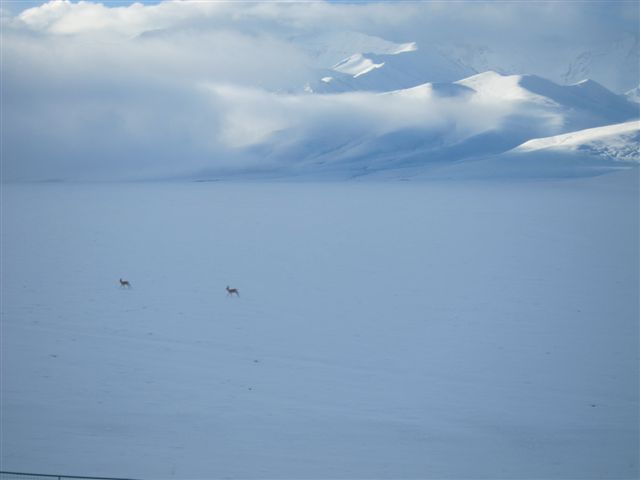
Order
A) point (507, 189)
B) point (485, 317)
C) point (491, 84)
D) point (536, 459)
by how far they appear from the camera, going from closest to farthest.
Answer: point (536, 459), point (485, 317), point (507, 189), point (491, 84)

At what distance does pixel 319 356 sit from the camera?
14.2m

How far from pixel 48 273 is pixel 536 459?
14.6 meters

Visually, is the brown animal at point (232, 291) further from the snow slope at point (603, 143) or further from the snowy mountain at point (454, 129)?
the snowy mountain at point (454, 129)

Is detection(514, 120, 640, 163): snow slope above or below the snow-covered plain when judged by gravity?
below

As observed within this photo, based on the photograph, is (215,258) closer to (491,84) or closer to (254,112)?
(254,112)

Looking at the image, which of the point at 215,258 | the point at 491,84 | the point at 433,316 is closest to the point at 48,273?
the point at 215,258

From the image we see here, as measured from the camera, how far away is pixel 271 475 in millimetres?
9797

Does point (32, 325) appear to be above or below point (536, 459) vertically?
above

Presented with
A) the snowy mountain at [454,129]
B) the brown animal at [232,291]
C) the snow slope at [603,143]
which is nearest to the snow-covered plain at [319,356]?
the brown animal at [232,291]

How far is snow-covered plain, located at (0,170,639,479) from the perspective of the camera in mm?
10461

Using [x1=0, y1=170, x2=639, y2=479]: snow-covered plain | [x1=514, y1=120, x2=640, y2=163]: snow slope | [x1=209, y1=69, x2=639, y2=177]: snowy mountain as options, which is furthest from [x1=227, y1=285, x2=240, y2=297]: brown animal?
[x1=209, y1=69, x2=639, y2=177]: snowy mountain

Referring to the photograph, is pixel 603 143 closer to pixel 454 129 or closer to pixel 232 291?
pixel 454 129

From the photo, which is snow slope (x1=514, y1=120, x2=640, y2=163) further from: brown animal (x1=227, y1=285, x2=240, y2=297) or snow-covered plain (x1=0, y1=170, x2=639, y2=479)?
brown animal (x1=227, y1=285, x2=240, y2=297)

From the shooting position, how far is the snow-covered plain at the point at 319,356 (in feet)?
34.3
